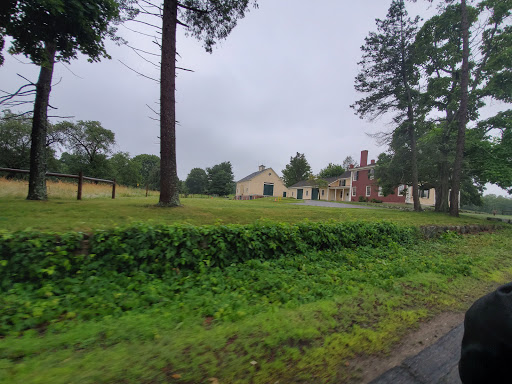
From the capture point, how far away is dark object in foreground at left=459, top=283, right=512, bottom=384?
85cm

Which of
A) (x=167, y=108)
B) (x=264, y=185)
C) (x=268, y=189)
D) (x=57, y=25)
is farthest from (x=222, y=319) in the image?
(x=268, y=189)

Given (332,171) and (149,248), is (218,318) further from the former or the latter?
(332,171)

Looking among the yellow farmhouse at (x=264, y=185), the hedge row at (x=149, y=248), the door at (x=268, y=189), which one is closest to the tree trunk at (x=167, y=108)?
the hedge row at (x=149, y=248)

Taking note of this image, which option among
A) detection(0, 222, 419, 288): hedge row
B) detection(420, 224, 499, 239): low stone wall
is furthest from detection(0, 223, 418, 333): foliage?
detection(420, 224, 499, 239): low stone wall

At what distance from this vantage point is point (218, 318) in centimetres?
250

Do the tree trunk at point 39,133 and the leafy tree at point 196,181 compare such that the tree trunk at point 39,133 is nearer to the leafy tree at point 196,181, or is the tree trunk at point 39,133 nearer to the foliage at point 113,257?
the foliage at point 113,257

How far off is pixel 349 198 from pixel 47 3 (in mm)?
40726

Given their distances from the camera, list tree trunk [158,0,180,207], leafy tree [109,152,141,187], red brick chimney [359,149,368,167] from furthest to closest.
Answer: leafy tree [109,152,141,187] → red brick chimney [359,149,368,167] → tree trunk [158,0,180,207]

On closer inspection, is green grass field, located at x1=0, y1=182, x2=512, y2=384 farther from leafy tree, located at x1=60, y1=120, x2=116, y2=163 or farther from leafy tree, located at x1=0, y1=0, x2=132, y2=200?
leafy tree, located at x1=60, y1=120, x2=116, y2=163

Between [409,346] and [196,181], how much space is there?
7365 cm

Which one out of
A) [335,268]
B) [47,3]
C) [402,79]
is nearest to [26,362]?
[335,268]

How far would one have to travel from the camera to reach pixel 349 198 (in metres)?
40.1

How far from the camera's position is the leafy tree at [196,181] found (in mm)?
71606

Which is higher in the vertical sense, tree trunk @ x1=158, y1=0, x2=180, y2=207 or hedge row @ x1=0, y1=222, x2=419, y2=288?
tree trunk @ x1=158, y1=0, x2=180, y2=207
